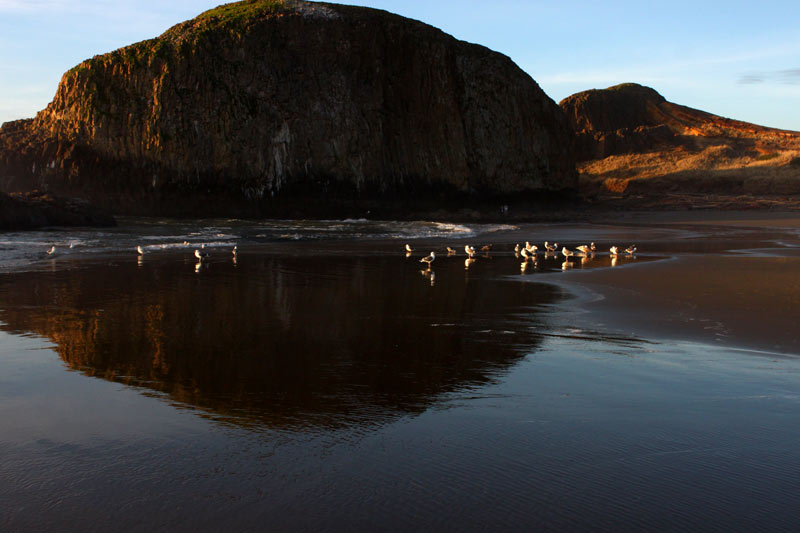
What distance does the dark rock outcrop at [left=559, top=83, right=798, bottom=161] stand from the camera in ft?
273

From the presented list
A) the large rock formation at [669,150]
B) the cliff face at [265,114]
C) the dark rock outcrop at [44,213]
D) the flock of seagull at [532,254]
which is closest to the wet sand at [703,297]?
the flock of seagull at [532,254]

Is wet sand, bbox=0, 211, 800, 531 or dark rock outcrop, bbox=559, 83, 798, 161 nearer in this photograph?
wet sand, bbox=0, 211, 800, 531

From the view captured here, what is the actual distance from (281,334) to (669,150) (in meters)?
82.6

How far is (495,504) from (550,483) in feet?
1.28

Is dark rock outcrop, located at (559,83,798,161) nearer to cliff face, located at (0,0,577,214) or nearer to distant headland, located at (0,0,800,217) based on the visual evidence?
distant headland, located at (0,0,800,217)

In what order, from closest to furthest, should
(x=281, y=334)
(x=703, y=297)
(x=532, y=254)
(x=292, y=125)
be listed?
1. (x=281, y=334)
2. (x=703, y=297)
3. (x=532, y=254)
4. (x=292, y=125)

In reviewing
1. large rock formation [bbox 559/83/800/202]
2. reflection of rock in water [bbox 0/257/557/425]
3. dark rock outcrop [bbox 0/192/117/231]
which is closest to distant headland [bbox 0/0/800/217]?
dark rock outcrop [bbox 0/192/117/231]

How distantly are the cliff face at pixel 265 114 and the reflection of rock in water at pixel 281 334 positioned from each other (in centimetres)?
2865

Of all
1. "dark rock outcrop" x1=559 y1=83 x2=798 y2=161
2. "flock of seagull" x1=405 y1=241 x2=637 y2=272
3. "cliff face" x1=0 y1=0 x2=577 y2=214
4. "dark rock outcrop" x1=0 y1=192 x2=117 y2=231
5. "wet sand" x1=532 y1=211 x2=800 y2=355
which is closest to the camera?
"wet sand" x1=532 y1=211 x2=800 y2=355

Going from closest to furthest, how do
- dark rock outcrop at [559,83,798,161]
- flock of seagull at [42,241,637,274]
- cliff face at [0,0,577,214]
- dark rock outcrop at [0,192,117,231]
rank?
flock of seagull at [42,241,637,274] < dark rock outcrop at [0,192,117,231] < cliff face at [0,0,577,214] < dark rock outcrop at [559,83,798,161]

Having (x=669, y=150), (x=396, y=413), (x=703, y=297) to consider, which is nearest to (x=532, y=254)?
(x=703, y=297)

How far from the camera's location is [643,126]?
91938 millimetres

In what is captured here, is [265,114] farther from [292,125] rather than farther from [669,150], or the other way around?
[669,150]

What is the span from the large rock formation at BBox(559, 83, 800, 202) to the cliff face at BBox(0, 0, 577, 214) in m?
18.8
